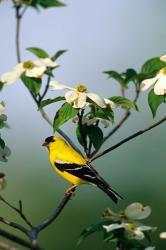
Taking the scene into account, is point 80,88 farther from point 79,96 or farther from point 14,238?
point 14,238

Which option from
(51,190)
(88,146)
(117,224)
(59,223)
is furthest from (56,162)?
(51,190)

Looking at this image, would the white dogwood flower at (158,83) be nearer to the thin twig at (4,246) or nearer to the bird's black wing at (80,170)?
the bird's black wing at (80,170)

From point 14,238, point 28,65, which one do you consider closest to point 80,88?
point 28,65

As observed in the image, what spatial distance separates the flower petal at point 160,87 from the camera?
4219 mm

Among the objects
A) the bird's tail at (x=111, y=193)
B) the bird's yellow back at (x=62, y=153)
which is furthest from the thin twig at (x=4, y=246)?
the bird's yellow back at (x=62, y=153)

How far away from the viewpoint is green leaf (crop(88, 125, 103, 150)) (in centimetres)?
431

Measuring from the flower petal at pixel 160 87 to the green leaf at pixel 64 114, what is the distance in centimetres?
46

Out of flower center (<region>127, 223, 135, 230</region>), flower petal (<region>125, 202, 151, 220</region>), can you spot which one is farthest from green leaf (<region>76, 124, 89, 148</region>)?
flower center (<region>127, 223, 135, 230</region>)

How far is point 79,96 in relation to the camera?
416cm

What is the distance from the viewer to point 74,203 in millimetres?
16203

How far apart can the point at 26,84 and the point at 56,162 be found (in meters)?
2.60

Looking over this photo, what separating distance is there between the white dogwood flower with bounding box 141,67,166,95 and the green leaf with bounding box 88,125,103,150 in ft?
1.15

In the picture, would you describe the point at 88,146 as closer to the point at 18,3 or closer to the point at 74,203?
the point at 18,3

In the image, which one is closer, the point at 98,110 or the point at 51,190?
the point at 98,110
